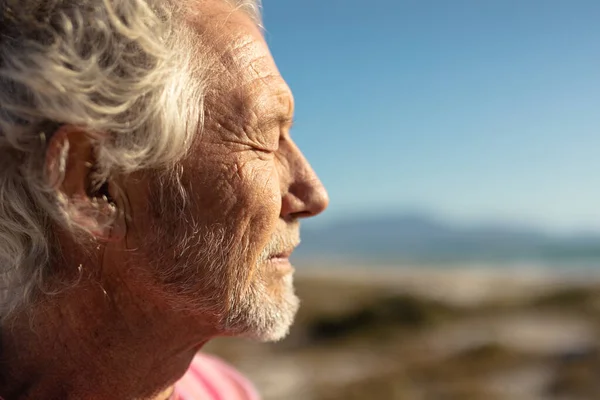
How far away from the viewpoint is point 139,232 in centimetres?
167

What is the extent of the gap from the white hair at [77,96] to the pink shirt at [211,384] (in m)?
0.72

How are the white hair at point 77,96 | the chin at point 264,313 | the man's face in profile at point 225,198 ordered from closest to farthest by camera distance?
the white hair at point 77,96
the man's face in profile at point 225,198
the chin at point 264,313

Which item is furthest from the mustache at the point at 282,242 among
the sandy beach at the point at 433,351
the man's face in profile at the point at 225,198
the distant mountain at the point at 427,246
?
the distant mountain at the point at 427,246

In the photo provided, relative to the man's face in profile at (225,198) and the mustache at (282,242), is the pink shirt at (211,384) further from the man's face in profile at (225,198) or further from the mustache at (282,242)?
the mustache at (282,242)

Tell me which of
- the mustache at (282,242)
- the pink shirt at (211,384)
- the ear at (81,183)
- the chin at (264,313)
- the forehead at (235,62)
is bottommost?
the pink shirt at (211,384)

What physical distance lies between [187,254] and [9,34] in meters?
0.70

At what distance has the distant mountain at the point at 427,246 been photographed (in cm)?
5484

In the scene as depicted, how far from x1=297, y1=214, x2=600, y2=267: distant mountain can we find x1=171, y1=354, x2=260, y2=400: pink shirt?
47924mm

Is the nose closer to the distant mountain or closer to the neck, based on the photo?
the neck

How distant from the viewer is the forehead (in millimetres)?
1711

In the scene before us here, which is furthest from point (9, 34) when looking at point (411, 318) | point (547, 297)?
point (547, 297)

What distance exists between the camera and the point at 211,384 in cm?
234

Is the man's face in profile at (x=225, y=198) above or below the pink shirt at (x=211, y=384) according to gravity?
above

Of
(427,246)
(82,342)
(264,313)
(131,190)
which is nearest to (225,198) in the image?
(131,190)
